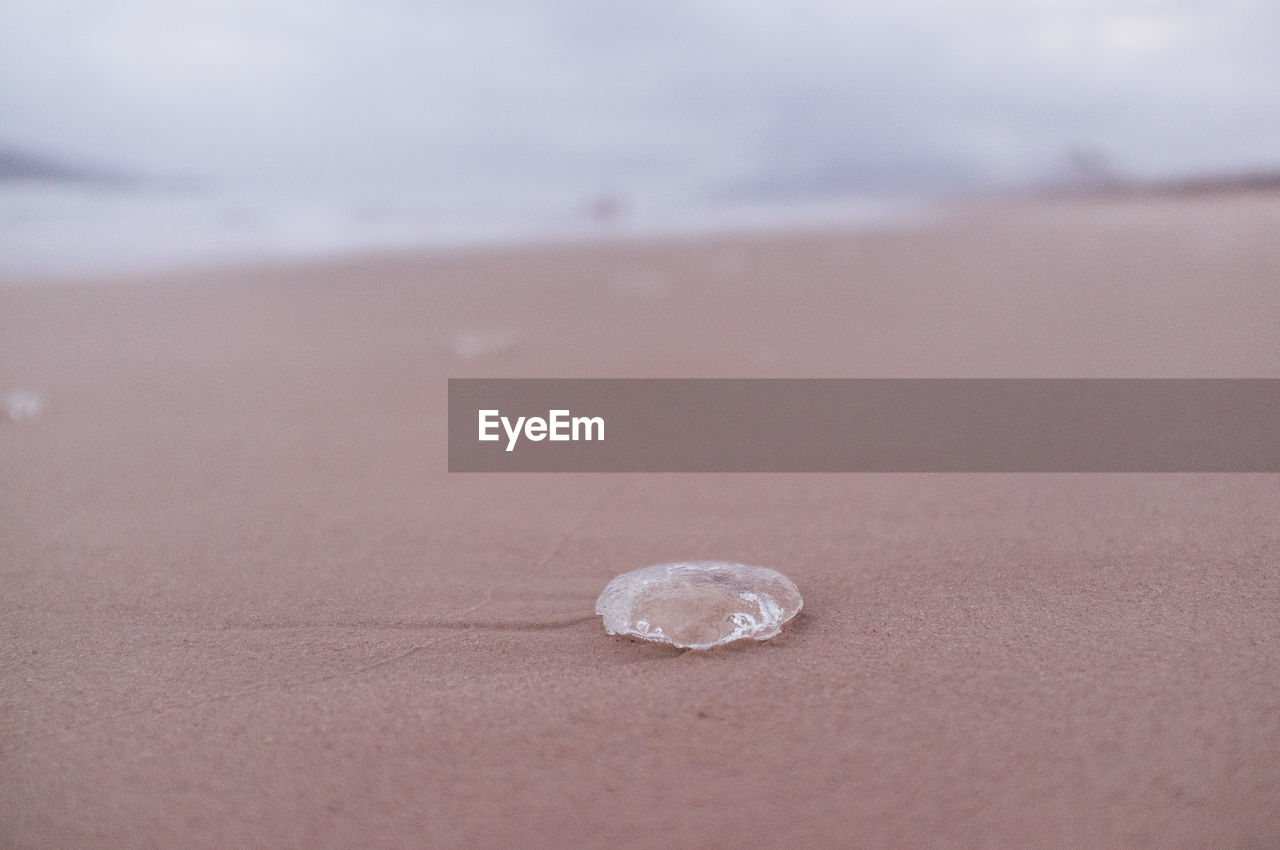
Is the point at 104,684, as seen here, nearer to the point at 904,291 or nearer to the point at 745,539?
the point at 745,539

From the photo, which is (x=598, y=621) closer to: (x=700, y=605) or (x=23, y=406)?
(x=700, y=605)

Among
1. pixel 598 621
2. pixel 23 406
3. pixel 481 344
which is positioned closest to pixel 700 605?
pixel 598 621

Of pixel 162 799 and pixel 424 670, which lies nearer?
pixel 162 799

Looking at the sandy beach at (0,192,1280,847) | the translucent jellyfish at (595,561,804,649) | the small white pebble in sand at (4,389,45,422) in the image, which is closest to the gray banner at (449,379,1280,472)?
the sandy beach at (0,192,1280,847)

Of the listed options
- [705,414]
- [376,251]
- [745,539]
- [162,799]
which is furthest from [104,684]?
[376,251]

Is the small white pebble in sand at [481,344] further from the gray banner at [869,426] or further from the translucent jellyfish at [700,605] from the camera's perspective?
the translucent jellyfish at [700,605]

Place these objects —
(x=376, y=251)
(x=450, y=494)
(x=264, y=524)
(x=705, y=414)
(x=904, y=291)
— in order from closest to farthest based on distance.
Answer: (x=264, y=524) < (x=450, y=494) < (x=705, y=414) < (x=904, y=291) < (x=376, y=251)

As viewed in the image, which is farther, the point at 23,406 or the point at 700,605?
the point at 23,406
